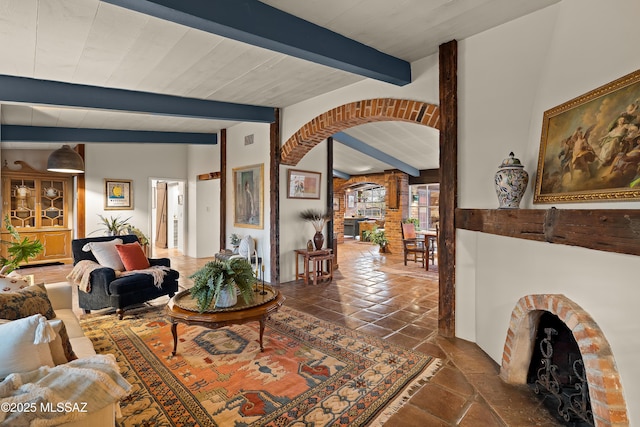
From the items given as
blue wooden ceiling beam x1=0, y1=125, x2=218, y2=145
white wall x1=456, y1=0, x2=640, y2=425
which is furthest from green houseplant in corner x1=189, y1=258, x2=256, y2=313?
blue wooden ceiling beam x1=0, y1=125, x2=218, y2=145

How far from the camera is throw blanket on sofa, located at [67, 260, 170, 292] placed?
356 centimetres

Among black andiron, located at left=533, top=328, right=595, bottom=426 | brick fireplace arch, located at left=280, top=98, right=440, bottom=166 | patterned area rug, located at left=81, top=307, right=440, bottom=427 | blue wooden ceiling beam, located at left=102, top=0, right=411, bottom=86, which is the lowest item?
patterned area rug, located at left=81, top=307, right=440, bottom=427

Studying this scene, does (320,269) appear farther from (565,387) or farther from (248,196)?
(565,387)

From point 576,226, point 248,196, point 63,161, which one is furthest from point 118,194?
point 576,226

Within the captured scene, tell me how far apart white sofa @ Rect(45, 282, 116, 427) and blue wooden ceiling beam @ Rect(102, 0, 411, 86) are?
6.71 feet

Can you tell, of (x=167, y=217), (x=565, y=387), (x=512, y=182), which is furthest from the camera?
(x=167, y=217)

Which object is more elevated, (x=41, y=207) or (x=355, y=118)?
(x=355, y=118)

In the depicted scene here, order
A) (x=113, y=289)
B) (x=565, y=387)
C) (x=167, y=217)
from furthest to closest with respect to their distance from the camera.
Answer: (x=167, y=217) < (x=113, y=289) < (x=565, y=387)

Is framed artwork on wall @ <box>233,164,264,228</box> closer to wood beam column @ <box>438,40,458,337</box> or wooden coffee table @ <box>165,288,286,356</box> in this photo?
wooden coffee table @ <box>165,288,286,356</box>

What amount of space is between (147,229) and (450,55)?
7037 mm

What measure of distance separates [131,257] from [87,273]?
491mm

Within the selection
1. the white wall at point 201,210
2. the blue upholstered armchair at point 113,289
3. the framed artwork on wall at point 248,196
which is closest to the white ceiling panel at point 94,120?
the framed artwork on wall at point 248,196

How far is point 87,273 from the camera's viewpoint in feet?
11.7

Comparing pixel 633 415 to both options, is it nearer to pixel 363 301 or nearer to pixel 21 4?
pixel 363 301
